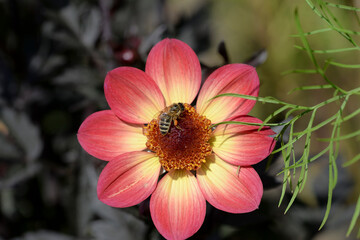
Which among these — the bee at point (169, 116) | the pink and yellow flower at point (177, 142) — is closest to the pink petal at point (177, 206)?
the pink and yellow flower at point (177, 142)

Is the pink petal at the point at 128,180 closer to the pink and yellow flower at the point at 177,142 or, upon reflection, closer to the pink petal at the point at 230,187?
the pink and yellow flower at the point at 177,142

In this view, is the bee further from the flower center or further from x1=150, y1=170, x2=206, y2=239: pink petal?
x1=150, y1=170, x2=206, y2=239: pink petal

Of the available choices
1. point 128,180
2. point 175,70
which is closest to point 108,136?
point 128,180

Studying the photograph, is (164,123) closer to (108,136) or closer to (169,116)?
(169,116)

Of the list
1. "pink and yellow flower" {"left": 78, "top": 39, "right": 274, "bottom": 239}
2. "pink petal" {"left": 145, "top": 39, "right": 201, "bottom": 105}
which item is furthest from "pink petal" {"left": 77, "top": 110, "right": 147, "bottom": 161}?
"pink petal" {"left": 145, "top": 39, "right": 201, "bottom": 105}

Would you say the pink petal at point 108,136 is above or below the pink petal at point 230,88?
below

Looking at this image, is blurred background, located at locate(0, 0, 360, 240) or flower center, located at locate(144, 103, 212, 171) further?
blurred background, located at locate(0, 0, 360, 240)
